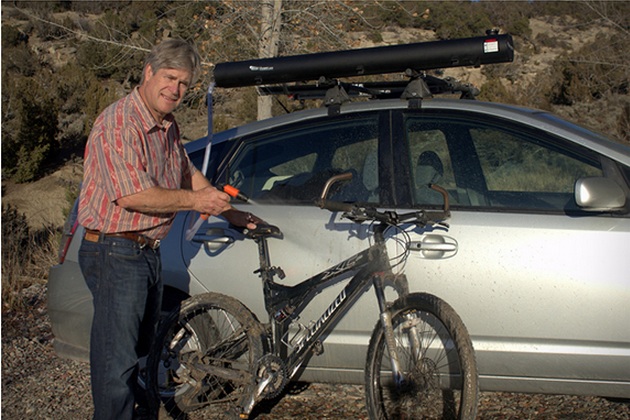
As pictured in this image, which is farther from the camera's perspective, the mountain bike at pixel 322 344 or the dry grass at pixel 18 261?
the dry grass at pixel 18 261

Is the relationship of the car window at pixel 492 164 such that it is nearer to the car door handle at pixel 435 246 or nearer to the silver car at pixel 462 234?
the silver car at pixel 462 234

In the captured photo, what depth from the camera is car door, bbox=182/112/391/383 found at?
396 cm

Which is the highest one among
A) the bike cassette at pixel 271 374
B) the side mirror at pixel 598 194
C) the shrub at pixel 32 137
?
the shrub at pixel 32 137

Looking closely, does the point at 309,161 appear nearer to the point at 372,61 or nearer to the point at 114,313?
the point at 372,61

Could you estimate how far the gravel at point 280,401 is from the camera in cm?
420

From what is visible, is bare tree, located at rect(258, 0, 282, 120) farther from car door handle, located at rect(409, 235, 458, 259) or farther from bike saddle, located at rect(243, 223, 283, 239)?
car door handle, located at rect(409, 235, 458, 259)

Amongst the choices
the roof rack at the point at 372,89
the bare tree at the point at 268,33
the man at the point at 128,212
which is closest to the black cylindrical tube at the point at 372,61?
the roof rack at the point at 372,89

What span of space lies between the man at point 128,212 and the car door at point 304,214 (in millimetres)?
826

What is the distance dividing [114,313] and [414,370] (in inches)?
54.5

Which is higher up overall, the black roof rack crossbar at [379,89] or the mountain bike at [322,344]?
the black roof rack crossbar at [379,89]

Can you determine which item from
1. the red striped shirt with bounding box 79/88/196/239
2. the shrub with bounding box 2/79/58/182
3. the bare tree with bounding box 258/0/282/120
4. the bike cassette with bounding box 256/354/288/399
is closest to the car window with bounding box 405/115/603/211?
the bike cassette with bounding box 256/354/288/399

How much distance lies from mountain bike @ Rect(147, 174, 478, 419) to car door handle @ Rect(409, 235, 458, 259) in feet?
0.21

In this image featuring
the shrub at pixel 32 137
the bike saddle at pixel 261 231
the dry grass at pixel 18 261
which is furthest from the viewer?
the shrub at pixel 32 137

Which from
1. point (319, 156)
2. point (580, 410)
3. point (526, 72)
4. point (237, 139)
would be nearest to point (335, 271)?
point (319, 156)
